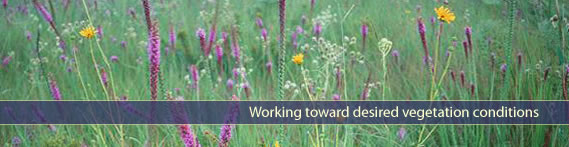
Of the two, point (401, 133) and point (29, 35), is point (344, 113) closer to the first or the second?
point (401, 133)

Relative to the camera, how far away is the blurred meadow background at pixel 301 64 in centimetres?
222

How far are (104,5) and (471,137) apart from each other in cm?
372

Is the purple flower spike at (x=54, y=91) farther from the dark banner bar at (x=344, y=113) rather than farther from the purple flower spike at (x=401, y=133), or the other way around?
the purple flower spike at (x=401, y=133)

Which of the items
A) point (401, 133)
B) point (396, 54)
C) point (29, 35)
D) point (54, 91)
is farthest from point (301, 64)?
point (29, 35)

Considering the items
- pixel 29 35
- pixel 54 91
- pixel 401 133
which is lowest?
pixel 401 133

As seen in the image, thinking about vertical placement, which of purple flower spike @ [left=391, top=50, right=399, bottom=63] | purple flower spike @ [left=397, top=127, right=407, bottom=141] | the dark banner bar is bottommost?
purple flower spike @ [left=397, top=127, right=407, bottom=141]

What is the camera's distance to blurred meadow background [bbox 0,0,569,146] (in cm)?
222

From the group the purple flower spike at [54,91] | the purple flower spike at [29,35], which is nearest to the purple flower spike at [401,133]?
the purple flower spike at [54,91]

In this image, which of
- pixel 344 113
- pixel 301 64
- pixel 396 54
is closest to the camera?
pixel 301 64

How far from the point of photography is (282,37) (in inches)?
61.7

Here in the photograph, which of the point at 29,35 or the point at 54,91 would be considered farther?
the point at 29,35

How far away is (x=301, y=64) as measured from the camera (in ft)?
6.74

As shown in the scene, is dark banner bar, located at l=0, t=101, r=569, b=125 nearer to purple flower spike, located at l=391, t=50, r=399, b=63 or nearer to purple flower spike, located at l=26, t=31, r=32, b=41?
purple flower spike, located at l=391, t=50, r=399, b=63

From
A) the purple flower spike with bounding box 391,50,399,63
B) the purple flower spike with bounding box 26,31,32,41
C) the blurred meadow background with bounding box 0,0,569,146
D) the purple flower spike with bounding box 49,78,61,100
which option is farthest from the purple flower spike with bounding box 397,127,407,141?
the purple flower spike with bounding box 26,31,32,41
